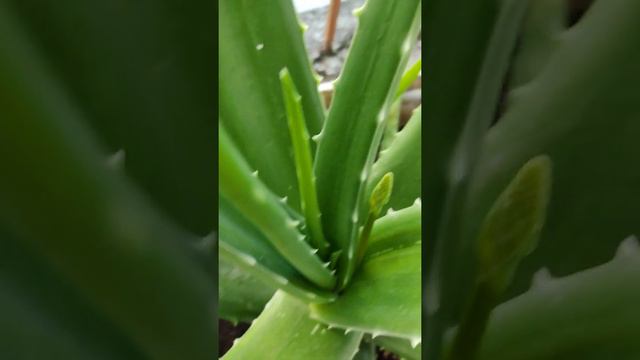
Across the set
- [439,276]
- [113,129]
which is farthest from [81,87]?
[439,276]

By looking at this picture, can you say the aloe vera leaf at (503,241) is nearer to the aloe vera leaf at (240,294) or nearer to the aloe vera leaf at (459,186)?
the aloe vera leaf at (459,186)

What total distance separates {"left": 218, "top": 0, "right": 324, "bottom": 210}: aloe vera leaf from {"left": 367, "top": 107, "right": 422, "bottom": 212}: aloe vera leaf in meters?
0.06

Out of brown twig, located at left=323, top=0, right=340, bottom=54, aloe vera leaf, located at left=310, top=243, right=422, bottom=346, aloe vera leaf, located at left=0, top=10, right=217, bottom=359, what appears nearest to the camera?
aloe vera leaf, located at left=0, top=10, right=217, bottom=359

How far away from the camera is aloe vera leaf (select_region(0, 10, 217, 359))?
19 cm

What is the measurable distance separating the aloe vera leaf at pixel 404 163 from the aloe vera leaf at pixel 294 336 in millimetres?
68

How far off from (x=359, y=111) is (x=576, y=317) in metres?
0.10

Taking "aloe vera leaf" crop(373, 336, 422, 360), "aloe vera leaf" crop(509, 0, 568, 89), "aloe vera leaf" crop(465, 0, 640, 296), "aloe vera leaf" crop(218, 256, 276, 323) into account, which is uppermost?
"aloe vera leaf" crop(509, 0, 568, 89)

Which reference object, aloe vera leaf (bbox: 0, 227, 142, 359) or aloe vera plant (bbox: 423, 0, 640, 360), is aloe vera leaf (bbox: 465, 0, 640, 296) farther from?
aloe vera leaf (bbox: 0, 227, 142, 359)

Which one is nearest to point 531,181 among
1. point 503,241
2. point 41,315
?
point 503,241

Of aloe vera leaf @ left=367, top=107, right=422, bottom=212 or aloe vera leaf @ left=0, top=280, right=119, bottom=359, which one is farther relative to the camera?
aloe vera leaf @ left=367, top=107, right=422, bottom=212

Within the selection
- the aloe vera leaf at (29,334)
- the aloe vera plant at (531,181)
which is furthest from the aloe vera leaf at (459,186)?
the aloe vera leaf at (29,334)

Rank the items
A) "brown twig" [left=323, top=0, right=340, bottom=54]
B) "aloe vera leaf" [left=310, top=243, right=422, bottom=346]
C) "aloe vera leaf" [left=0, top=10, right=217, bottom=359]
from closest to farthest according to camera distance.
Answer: "aloe vera leaf" [left=0, top=10, right=217, bottom=359], "aloe vera leaf" [left=310, top=243, right=422, bottom=346], "brown twig" [left=323, top=0, right=340, bottom=54]

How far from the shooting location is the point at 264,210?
0.84 ft

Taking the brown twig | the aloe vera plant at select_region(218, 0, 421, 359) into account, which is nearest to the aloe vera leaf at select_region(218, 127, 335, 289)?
the aloe vera plant at select_region(218, 0, 421, 359)
